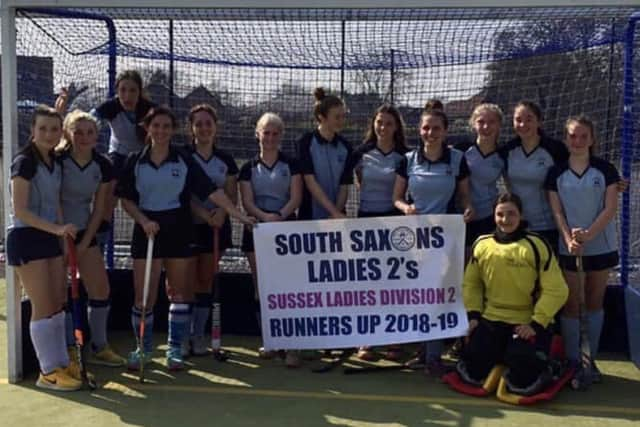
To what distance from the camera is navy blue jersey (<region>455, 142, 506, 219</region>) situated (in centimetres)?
502

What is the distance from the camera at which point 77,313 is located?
4695 millimetres

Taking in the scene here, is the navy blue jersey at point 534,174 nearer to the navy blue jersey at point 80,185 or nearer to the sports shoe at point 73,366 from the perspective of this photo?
the navy blue jersey at point 80,185

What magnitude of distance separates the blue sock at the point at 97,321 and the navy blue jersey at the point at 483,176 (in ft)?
8.65

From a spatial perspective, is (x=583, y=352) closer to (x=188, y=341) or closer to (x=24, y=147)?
(x=188, y=341)

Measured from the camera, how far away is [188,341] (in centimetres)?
554

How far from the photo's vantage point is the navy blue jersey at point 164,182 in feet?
16.1

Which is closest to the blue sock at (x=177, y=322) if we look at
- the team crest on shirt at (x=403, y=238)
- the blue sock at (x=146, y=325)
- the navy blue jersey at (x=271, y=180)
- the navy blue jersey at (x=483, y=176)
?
the blue sock at (x=146, y=325)

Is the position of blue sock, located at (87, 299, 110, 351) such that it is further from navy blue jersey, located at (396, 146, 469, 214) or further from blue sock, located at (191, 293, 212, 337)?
navy blue jersey, located at (396, 146, 469, 214)

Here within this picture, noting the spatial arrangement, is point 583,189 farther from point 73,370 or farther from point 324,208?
point 73,370

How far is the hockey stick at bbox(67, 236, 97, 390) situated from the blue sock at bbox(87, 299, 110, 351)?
1.16 ft

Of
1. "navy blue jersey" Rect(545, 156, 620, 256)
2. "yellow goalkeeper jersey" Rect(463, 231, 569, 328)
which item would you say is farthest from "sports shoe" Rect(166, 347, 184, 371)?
"navy blue jersey" Rect(545, 156, 620, 256)

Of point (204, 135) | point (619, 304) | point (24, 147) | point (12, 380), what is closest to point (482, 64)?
point (619, 304)

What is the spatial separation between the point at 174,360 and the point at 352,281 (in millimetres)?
1319

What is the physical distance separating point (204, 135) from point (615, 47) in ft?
11.6
